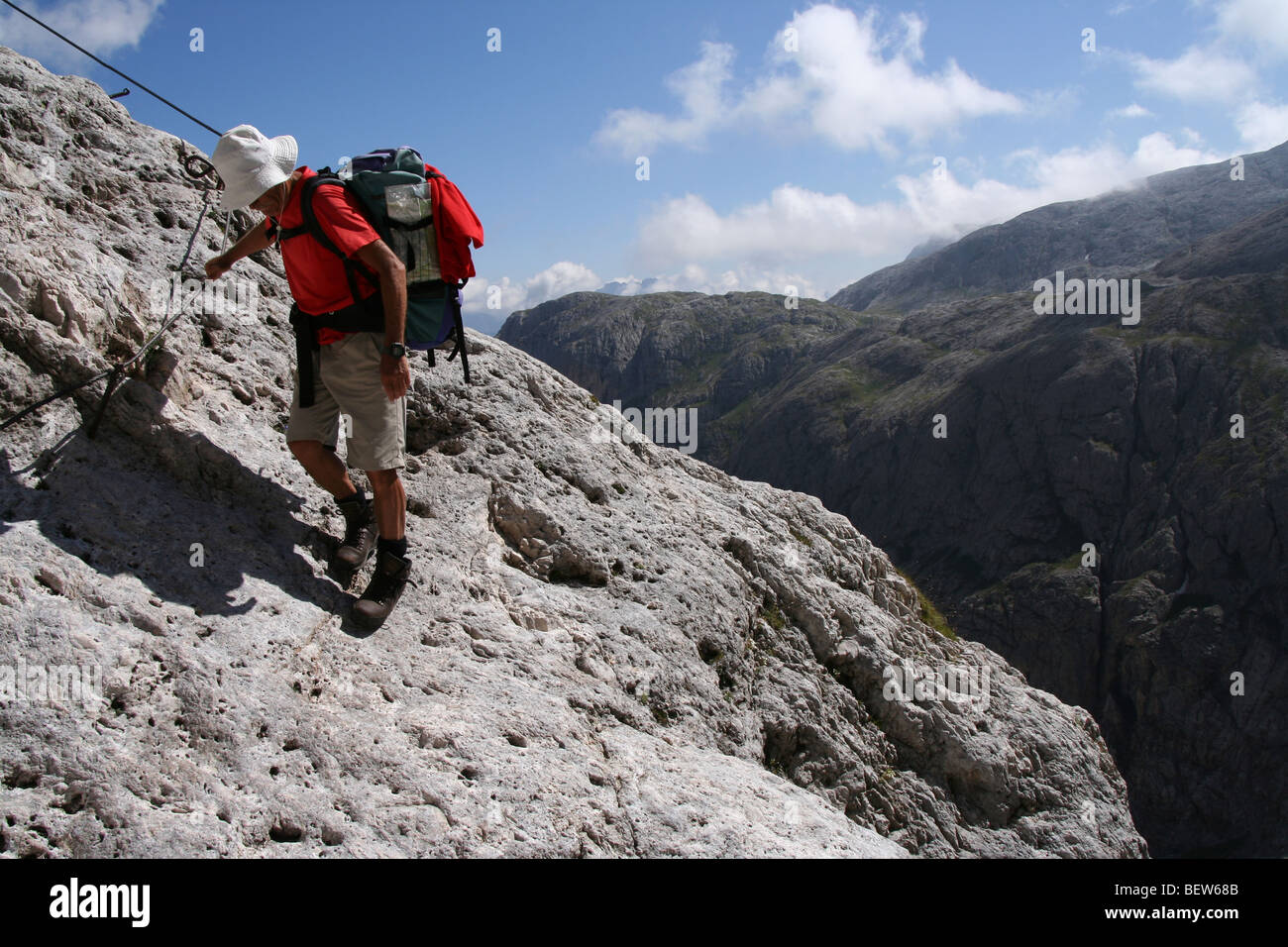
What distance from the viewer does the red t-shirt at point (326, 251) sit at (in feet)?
20.9

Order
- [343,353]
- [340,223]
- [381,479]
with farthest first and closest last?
[381,479] < [343,353] < [340,223]

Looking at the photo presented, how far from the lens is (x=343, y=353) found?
696cm

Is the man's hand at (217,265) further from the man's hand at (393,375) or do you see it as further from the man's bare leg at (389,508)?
the man's bare leg at (389,508)

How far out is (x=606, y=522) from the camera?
410 inches

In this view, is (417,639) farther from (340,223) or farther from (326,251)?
(340,223)

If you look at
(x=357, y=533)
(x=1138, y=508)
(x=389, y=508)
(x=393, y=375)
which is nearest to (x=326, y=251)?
(x=393, y=375)

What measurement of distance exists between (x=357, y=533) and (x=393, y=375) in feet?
6.28

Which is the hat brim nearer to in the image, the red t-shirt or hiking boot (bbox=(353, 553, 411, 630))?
the red t-shirt

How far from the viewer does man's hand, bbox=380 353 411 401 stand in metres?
6.61
